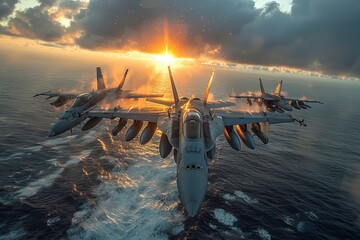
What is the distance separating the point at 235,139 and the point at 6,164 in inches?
1563

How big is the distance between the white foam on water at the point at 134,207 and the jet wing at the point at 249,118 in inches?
538

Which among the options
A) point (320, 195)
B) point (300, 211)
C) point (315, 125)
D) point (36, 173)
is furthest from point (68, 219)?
point (315, 125)

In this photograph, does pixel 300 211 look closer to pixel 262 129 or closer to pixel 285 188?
pixel 285 188

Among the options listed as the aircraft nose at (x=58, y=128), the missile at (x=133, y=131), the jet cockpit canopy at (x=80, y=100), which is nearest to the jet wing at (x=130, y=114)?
the missile at (x=133, y=131)

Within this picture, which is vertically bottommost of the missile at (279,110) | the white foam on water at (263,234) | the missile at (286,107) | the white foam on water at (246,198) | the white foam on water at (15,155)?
the white foam on water at (263,234)

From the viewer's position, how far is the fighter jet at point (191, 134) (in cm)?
1653

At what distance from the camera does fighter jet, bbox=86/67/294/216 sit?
54.2 ft

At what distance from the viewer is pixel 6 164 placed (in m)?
40.4

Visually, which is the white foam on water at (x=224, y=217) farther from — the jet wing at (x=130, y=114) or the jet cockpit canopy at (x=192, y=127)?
the jet cockpit canopy at (x=192, y=127)

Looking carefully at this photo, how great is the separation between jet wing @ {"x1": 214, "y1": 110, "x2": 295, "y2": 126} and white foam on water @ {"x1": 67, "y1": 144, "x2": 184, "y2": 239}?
13.7 meters

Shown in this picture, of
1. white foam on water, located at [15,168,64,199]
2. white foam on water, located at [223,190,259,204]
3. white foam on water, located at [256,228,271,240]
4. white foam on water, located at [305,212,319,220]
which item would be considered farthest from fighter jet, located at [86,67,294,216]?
white foam on water, located at [15,168,64,199]

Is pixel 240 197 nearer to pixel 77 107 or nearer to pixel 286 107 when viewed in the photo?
pixel 77 107

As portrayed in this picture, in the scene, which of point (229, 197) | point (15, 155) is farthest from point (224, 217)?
point (15, 155)

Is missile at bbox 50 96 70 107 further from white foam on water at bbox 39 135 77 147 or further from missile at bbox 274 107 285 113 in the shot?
missile at bbox 274 107 285 113
